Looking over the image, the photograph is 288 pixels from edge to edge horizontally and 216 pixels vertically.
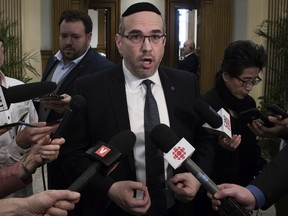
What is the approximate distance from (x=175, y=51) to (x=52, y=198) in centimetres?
917

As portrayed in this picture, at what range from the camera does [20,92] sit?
4.39ft

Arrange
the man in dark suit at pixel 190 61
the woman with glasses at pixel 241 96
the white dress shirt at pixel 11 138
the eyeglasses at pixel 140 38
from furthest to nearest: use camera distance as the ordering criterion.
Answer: the man in dark suit at pixel 190 61 < the woman with glasses at pixel 241 96 < the white dress shirt at pixel 11 138 < the eyeglasses at pixel 140 38

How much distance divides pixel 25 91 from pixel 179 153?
524 mm

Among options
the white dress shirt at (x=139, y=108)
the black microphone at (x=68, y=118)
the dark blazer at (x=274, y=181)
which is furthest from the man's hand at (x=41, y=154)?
the dark blazer at (x=274, y=181)

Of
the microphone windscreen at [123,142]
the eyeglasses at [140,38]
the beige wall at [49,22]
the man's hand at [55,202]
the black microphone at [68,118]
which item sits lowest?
the man's hand at [55,202]

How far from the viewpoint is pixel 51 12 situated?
292 inches

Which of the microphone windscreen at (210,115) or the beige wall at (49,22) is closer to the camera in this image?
the microphone windscreen at (210,115)

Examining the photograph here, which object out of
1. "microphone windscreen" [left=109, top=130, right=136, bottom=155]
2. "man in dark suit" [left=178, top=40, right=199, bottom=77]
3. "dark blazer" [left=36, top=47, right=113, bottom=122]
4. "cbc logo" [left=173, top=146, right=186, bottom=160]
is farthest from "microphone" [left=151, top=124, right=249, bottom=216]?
"man in dark suit" [left=178, top=40, right=199, bottom=77]

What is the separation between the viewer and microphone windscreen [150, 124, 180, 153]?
4.41ft

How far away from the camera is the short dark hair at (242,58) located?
222 centimetres

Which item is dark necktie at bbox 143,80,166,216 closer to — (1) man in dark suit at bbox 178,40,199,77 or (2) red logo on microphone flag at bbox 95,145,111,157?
(2) red logo on microphone flag at bbox 95,145,111,157

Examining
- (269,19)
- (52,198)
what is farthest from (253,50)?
(269,19)

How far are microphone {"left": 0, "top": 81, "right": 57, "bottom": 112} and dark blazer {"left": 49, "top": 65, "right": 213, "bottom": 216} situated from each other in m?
0.33

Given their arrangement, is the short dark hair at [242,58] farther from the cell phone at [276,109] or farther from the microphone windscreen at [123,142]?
the microphone windscreen at [123,142]
